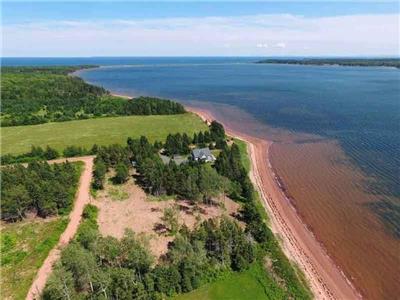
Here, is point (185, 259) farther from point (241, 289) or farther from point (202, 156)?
point (202, 156)

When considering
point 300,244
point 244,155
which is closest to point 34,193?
point 300,244

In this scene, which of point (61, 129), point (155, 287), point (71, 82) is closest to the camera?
point (155, 287)

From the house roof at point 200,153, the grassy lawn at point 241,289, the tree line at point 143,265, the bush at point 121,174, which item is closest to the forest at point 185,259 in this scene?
the tree line at point 143,265

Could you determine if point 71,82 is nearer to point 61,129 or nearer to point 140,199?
point 61,129

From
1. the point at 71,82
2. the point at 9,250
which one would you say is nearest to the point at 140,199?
the point at 9,250

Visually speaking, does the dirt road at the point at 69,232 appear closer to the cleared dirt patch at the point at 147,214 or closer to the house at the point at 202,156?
the cleared dirt patch at the point at 147,214

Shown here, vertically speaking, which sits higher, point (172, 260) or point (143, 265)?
point (143, 265)
